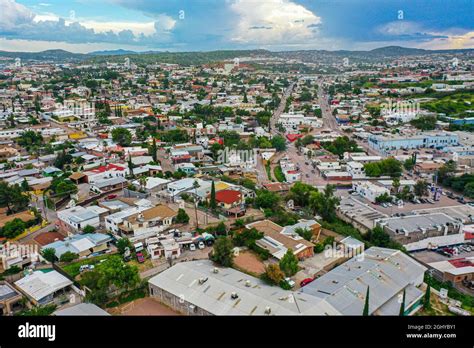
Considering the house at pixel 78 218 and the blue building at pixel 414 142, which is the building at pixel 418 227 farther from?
the blue building at pixel 414 142

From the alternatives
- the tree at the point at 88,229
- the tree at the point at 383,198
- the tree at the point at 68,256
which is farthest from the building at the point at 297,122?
the tree at the point at 68,256

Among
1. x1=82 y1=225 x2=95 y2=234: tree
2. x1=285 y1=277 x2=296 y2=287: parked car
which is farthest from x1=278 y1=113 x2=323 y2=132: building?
x1=285 y1=277 x2=296 y2=287: parked car

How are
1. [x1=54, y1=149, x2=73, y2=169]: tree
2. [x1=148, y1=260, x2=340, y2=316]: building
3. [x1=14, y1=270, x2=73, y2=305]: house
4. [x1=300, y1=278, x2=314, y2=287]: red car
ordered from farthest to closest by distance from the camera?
1. [x1=54, y1=149, x2=73, y2=169]: tree
2. [x1=300, y1=278, x2=314, y2=287]: red car
3. [x1=14, y1=270, x2=73, y2=305]: house
4. [x1=148, y1=260, x2=340, y2=316]: building

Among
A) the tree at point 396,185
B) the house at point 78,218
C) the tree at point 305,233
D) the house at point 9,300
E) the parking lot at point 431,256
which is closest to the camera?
the house at point 9,300

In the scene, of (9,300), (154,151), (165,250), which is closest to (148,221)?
(165,250)

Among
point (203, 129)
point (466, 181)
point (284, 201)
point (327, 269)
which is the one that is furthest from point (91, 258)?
point (203, 129)

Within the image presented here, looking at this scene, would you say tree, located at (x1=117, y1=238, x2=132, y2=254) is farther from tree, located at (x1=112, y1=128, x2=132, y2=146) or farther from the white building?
tree, located at (x1=112, y1=128, x2=132, y2=146)
